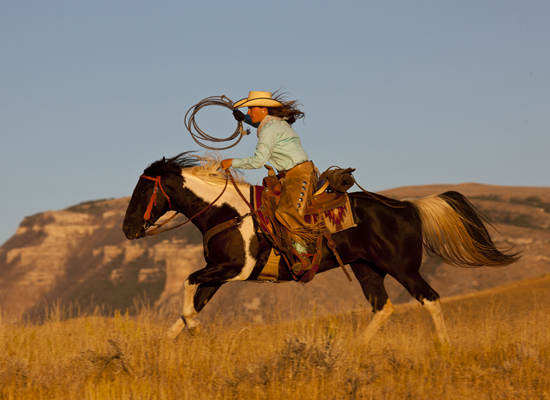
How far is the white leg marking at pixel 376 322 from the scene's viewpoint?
742cm

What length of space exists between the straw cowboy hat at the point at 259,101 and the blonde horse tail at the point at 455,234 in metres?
2.34

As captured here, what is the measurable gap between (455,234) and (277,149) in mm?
2768

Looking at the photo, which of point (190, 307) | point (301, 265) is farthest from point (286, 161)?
point (190, 307)

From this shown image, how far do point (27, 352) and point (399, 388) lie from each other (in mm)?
4324

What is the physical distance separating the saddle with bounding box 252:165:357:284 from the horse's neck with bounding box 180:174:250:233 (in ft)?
0.86

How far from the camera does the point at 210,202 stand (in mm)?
7457

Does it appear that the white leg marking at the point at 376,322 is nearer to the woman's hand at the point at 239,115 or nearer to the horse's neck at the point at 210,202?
the horse's neck at the point at 210,202

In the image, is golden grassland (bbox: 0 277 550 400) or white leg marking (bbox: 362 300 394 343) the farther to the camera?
white leg marking (bbox: 362 300 394 343)

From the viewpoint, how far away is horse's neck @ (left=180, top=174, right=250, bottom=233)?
292 inches

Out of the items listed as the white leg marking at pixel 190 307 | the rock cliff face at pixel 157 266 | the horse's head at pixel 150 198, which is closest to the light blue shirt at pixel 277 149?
the horse's head at pixel 150 198

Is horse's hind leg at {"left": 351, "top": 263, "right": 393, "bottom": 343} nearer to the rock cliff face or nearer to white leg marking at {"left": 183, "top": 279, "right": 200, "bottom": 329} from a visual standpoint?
white leg marking at {"left": 183, "top": 279, "right": 200, "bottom": 329}

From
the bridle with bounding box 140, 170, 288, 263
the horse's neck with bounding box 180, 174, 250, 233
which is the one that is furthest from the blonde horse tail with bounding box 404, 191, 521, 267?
the horse's neck with bounding box 180, 174, 250, 233

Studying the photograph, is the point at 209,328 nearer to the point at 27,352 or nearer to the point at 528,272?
the point at 27,352

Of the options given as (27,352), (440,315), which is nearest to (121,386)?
(27,352)
